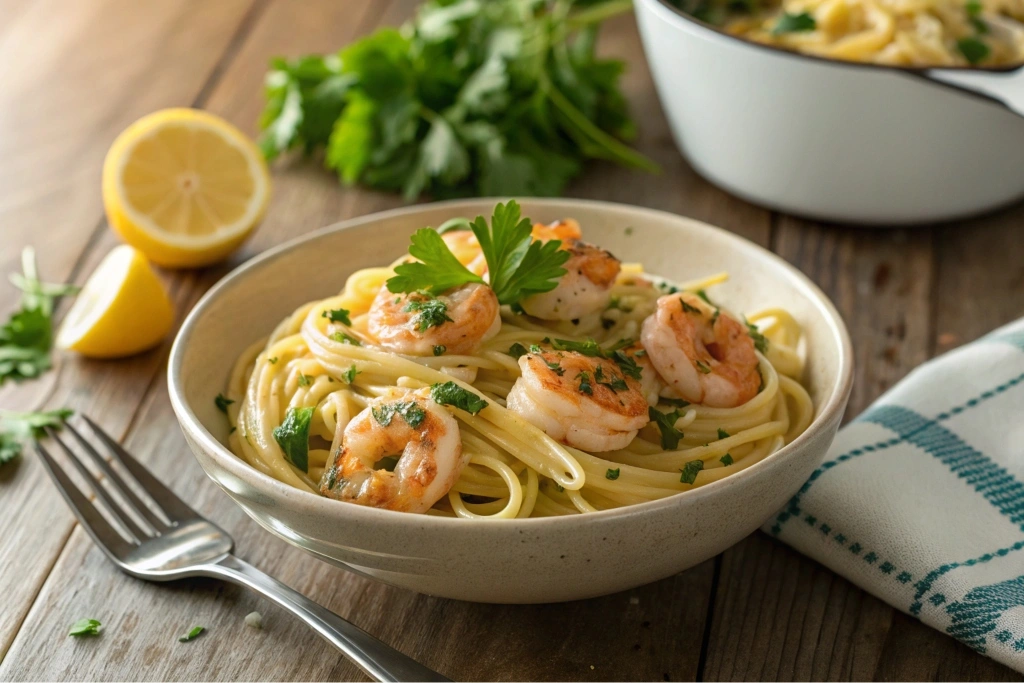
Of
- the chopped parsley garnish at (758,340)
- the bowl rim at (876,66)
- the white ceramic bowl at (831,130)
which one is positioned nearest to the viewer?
the chopped parsley garnish at (758,340)

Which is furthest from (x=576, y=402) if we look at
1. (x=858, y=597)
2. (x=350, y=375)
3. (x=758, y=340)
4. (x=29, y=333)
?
(x=29, y=333)

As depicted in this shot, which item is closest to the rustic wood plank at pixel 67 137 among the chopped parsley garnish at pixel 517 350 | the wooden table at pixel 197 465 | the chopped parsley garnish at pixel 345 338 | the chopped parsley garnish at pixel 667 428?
the wooden table at pixel 197 465

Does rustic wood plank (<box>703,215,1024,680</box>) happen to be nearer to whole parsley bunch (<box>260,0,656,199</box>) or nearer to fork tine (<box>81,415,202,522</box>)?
whole parsley bunch (<box>260,0,656,199</box>)

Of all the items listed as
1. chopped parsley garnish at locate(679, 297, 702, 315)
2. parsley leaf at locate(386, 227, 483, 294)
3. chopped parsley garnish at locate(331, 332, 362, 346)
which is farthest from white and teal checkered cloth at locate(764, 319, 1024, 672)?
chopped parsley garnish at locate(331, 332, 362, 346)

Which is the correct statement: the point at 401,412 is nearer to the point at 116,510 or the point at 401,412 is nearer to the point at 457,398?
the point at 457,398

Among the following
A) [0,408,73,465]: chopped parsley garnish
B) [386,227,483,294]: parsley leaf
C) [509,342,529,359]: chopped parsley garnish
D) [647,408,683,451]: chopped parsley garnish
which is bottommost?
[0,408,73,465]: chopped parsley garnish

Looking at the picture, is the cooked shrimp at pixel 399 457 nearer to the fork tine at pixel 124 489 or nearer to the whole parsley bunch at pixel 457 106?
the fork tine at pixel 124 489
